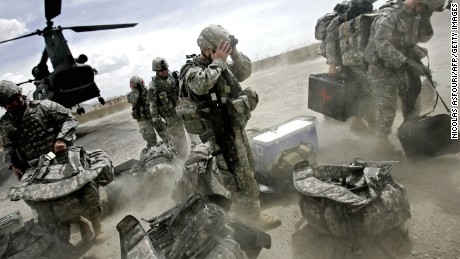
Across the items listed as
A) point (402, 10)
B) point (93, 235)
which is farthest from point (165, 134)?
point (402, 10)

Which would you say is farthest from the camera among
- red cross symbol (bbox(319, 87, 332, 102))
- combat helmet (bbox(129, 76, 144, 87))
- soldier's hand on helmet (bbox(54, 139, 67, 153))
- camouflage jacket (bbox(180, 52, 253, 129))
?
combat helmet (bbox(129, 76, 144, 87))

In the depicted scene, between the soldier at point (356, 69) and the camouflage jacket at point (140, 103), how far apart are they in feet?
13.8

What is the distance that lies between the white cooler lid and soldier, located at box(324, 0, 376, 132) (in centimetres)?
132

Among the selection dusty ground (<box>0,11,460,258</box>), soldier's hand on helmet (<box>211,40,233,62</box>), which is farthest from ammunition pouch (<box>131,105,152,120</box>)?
soldier's hand on helmet (<box>211,40,233,62</box>)

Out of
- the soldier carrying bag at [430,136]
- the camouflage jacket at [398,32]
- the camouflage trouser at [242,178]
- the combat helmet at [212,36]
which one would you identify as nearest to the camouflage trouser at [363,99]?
the camouflage jacket at [398,32]

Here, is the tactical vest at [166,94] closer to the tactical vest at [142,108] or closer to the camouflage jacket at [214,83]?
the tactical vest at [142,108]

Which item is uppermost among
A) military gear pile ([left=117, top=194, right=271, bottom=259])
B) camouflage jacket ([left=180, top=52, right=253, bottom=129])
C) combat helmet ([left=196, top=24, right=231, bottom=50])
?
combat helmet ([left=196, top=24, right=231, bottom=50])

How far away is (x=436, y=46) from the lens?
1062 cm

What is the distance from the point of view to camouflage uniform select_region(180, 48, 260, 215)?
9.49 feet

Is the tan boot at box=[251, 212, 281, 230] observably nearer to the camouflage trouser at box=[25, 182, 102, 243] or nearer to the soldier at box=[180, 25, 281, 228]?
the soldier at box=[180, 25, 281, 228]

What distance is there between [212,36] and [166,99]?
3.30 meters

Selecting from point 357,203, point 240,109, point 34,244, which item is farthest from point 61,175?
point 357,203

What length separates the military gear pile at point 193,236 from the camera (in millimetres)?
2104

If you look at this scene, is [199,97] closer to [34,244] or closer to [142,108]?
[34,244]
